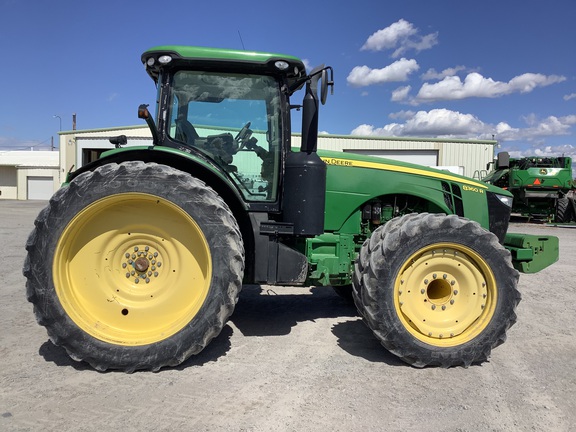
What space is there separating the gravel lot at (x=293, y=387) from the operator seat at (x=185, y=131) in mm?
1788

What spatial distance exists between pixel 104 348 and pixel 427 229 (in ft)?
8.54

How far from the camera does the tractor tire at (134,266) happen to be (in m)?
3.32

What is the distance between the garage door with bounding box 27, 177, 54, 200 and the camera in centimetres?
4056

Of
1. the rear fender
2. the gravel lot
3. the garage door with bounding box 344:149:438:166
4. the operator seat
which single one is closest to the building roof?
the garage door with bounding box 344:149:438:166

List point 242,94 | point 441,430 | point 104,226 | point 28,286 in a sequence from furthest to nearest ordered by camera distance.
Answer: point 242,94 → point 104,226 → point 28,286 → point 441,430

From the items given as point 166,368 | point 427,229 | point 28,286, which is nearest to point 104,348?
point 166,368

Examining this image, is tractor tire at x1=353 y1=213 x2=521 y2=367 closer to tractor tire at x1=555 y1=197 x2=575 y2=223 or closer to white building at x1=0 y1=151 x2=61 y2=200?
tractor tire at x1=555 y1=197 x2=575 y2=223

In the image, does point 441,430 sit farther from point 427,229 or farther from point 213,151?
point 213,151

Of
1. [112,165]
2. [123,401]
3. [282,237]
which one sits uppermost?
[112,165]

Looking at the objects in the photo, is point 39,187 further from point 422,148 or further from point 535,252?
point 535,252

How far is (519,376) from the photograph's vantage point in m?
3.50

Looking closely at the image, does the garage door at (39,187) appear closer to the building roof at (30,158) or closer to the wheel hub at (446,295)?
the building roof at (30,158)

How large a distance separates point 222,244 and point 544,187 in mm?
17735

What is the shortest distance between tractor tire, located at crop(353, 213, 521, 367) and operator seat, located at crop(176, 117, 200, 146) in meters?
1.75
